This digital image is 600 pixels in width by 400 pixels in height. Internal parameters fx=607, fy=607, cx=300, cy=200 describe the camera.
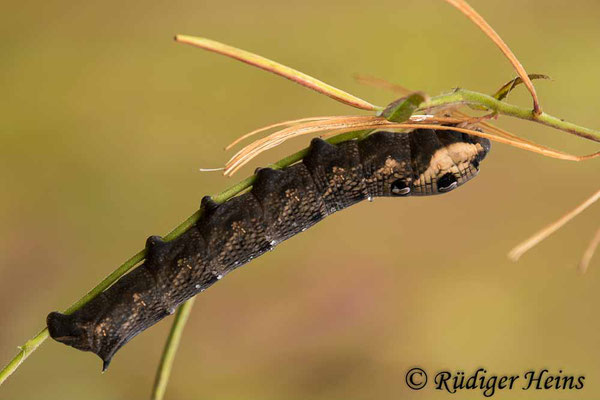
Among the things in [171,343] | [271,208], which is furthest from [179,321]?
[271,208]

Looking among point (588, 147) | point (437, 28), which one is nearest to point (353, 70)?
point (437, 28)

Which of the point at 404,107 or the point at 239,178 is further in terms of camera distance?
the point at 239,178

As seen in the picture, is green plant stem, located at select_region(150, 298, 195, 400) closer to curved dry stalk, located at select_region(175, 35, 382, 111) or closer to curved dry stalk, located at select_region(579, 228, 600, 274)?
curved dry stalk, located at select_region(175, 35, 382, 111)

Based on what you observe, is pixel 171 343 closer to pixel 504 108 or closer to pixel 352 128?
pixel 352 128

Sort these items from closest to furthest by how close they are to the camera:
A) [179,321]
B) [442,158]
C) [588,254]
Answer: [588,254], [179,321], [442,158]

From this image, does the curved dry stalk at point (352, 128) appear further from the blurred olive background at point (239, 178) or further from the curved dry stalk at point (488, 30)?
the blurred olive background at point (239, 178)

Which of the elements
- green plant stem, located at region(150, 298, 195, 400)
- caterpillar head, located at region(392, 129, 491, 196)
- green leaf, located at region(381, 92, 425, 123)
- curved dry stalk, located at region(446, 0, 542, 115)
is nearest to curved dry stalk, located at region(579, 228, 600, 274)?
curved dry stalk, located at region(446, 0, 542, 115)

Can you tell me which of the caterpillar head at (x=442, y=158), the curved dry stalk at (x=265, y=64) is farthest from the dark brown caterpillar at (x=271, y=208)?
the curved dry stalk at (x=265, y=64)

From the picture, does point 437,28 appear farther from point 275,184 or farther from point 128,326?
point 128,326
